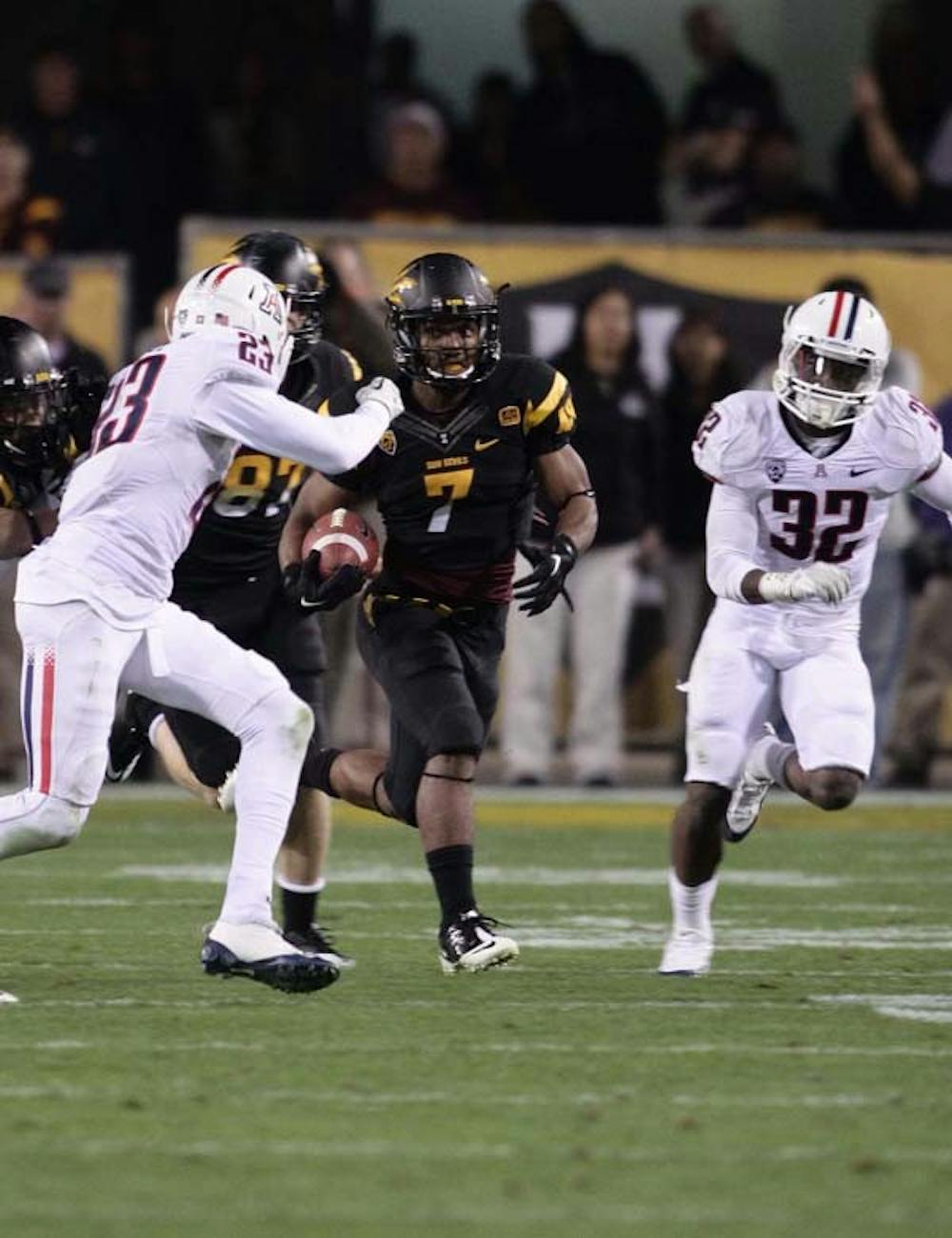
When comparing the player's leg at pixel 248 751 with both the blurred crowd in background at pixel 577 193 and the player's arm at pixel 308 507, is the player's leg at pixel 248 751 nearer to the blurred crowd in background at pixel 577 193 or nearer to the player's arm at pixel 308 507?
the player's arm at pixel 308 507

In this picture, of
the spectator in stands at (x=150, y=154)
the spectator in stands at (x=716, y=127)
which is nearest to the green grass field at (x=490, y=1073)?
the spectator in stands at (x=150, y=154)

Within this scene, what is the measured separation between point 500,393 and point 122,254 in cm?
529

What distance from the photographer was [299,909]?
20.4ft

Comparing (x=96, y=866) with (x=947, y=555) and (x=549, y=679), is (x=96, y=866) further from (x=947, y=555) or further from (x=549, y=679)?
(x=947, y=555)

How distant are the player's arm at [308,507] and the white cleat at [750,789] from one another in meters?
0.99

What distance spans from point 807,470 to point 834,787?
25.8 inches

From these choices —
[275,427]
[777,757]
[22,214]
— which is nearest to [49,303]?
[22,214]

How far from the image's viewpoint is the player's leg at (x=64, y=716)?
5254mm

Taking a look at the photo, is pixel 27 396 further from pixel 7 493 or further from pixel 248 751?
pixel 248 751

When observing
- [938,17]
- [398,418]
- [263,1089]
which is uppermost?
[938,17]

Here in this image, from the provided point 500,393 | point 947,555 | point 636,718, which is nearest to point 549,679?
point 636,718

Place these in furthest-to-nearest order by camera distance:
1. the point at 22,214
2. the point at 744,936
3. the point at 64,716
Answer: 1. the point at 22,214
2. the point at 744,936
3. the point at 64,716

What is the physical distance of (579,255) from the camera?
10484mm

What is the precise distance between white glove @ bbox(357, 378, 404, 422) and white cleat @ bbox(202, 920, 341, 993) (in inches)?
39.4
